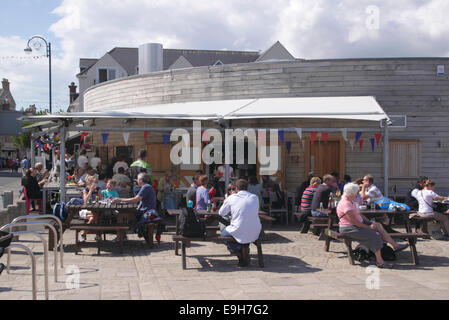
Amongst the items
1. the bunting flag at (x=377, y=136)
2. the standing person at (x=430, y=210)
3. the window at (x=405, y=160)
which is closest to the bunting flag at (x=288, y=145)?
the bunting flag at (x=377, y=136)

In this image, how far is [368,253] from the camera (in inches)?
292

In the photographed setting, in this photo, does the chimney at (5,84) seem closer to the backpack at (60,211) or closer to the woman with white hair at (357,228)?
the backpack at (60,211)

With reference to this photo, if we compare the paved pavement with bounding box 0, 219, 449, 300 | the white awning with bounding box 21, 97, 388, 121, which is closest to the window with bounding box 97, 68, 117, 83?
the white awning with bounding box 21, 97, 388, 121

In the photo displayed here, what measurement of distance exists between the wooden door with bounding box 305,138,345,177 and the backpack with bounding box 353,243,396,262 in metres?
6.57

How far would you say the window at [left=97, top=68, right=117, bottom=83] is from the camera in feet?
121

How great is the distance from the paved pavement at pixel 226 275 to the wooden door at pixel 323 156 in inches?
207

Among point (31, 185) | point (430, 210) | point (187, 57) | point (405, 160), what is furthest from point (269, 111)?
point (187, 57)

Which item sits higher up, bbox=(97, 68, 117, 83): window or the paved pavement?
bbox=(97, 68, 117, 83): window

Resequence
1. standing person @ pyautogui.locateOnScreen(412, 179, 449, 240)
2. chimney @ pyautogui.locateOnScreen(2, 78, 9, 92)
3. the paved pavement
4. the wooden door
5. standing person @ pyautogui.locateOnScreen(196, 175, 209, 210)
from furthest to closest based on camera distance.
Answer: chimney @ pyautogui.locateOnScreen(2, 78, 9, 92)
the wooden door
standing person @ pyautogui.locateOnScreen(412, 179, 449, 240)
standing person @ pyautogui.locateOnScreen(196, 175, 209, 210)
the paved pavement

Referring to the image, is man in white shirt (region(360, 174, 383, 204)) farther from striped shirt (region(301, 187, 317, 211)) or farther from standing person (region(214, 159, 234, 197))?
standing person (region(214, 159, 234, 197))

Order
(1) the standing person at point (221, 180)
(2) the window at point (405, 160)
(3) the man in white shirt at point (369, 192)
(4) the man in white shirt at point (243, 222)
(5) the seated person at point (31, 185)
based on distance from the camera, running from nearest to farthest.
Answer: (4) the man in white shirt at point (243, 222) → (3) the man in white shirt at point (369, 192) → (5) the seated person at point (31, 185) → (1) the standing person at point (221, 180) → (2) the window at point (405, 160)

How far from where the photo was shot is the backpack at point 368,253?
24.3 feet

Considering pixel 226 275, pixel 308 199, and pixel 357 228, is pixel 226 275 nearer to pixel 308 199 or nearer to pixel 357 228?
pixel 357 228
